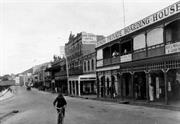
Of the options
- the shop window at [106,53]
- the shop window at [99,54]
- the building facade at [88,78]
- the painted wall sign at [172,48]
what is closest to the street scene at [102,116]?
the painted wall sign at [172,48]

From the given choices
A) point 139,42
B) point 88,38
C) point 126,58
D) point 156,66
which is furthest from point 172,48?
point 88,38

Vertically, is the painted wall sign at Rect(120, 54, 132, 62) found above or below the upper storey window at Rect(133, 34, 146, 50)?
below

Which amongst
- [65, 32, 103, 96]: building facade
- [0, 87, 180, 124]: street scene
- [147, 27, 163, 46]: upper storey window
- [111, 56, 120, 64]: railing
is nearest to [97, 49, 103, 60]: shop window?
[111, 56, 120, 64]: railing

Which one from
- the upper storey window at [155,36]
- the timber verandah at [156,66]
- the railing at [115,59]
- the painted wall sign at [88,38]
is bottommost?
the timber verandah at [156,66]

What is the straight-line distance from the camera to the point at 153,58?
2230 cm

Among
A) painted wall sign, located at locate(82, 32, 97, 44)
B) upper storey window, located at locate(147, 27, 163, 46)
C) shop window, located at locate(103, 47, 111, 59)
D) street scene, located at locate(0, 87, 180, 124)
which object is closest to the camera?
street scene, located at locate(0, 87, 180, 124)

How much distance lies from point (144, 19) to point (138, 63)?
12.7 ft

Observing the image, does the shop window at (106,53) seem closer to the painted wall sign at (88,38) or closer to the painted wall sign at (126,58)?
the painted wall sign at (126,58)

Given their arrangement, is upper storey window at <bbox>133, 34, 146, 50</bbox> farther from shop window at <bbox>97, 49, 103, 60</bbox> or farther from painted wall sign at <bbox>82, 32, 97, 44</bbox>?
painted wall sign at <bbox>82, 32, 97, 44</bbox>

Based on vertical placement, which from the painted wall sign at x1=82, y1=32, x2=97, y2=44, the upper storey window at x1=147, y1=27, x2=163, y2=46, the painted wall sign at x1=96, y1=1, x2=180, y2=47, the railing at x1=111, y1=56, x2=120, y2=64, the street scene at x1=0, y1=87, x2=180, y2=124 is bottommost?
the street scene at x1=0, y1=87, x2=180, y2=124

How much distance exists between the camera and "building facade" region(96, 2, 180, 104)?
66.2ft

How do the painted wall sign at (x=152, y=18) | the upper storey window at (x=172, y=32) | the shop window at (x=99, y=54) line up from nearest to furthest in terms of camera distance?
the painted wall sign at (x=152, y=18), the upper storey window at (x=172, y=32), the shop window at (x=99, y=54)

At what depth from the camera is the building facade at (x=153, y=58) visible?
794 inches

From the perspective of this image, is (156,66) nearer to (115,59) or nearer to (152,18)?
(152,18)
